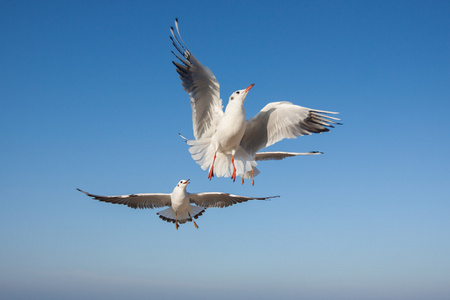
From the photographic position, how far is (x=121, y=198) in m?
8.49

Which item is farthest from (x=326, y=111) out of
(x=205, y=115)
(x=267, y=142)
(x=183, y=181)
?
(x=183, y=181)

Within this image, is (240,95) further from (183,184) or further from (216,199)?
(216,199)

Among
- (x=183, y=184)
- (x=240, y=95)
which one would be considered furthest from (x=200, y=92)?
(x=183, y=184)

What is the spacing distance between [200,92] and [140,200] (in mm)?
2679

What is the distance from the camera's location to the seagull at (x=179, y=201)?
8562 mm

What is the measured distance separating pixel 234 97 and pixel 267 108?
56 cm

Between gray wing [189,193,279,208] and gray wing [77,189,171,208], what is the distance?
51 cm

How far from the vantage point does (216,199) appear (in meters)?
8.88

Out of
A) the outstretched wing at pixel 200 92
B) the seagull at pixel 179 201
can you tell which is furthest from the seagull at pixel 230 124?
the seagull at pixel 179 201

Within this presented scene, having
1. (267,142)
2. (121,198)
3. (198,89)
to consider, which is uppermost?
(198,89)

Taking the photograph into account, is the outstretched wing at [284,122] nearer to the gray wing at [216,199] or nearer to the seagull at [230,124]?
the seagull at [230,124]

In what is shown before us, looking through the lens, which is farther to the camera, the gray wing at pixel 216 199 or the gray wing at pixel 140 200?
the gray wing at pixel 216 199

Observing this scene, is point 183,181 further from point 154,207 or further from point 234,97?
point 234,97

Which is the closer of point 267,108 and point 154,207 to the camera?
point 267,108
